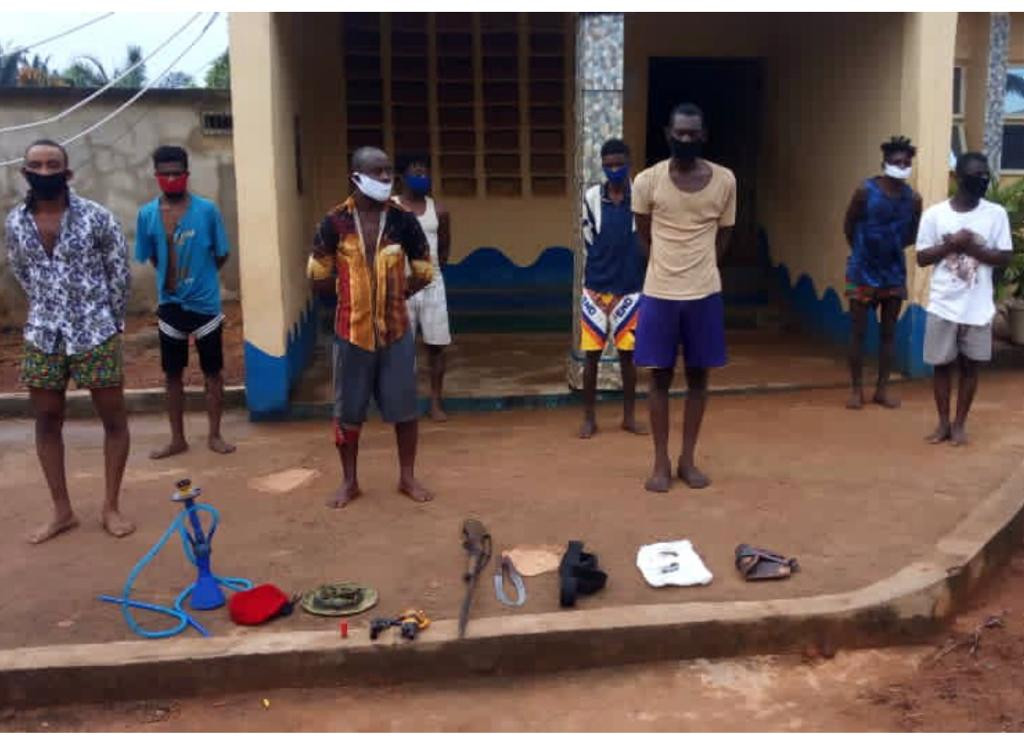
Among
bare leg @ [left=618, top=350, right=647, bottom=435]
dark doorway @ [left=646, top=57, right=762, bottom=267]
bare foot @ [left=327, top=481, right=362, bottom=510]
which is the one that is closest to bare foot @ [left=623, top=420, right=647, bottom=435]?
bare leg @ [left=618, top=350, right=647, bottom=435]

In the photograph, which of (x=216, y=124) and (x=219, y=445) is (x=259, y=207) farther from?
(x=216, y=124)

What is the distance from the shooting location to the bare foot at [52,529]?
15.2 ft

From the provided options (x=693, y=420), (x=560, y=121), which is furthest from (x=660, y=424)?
(x=560, y=121)

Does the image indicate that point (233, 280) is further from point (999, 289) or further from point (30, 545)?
point (999, 289)

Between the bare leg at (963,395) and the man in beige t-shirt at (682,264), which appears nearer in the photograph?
the man in beige t-shirt at (682,264)

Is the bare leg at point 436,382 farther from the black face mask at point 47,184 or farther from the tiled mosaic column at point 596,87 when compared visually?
the black face mask at point 47,184

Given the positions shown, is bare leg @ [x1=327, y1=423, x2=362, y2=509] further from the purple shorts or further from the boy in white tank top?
the boy in white tank top

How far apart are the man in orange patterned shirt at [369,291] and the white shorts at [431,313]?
4.93 ft

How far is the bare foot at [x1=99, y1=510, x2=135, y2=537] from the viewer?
466 cm

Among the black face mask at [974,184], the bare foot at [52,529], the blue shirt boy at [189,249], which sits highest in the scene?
the black face mask at [974,184]

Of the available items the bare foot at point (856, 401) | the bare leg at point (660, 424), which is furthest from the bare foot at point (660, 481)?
the bare foot at point (856, 401)

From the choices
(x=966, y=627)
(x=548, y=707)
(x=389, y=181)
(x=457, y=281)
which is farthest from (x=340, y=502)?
(x=457, y=281)

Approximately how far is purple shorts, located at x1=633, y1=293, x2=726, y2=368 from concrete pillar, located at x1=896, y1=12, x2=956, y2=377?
10.5ft

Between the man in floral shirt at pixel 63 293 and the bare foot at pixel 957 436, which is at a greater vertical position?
the man in floral shirt at pixel 63 293
